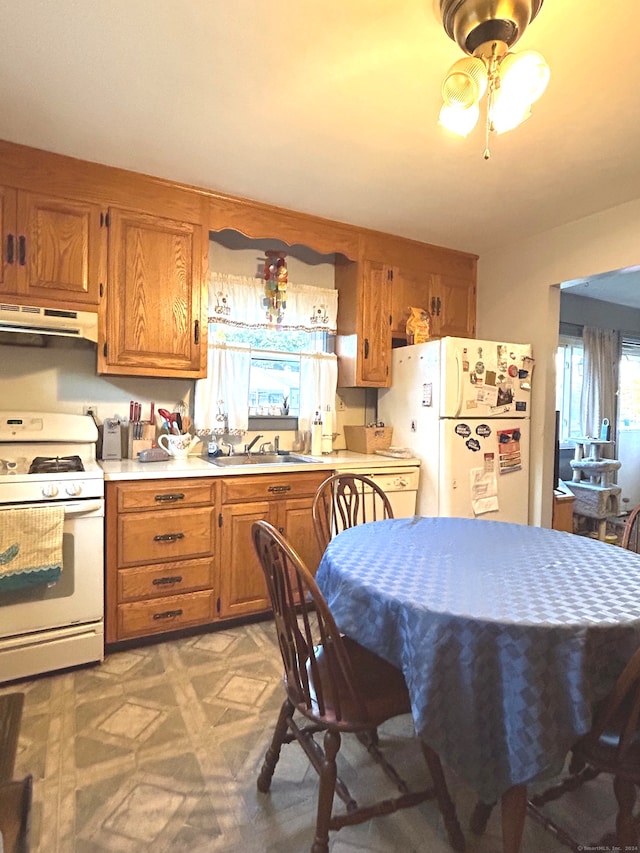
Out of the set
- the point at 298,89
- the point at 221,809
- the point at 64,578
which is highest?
the point at 298,89

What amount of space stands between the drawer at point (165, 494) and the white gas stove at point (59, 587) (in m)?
0.13

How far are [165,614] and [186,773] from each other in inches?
36.5

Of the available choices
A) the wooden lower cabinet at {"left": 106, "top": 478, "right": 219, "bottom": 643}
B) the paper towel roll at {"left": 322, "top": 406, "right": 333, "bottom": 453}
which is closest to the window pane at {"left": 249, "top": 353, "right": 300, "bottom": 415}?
the paper towel roll at {"left": 322, "top": 406, "right": 333, "bottom": 453}

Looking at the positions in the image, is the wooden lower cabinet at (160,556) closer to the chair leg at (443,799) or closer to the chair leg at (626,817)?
the chair leg at (443,799)

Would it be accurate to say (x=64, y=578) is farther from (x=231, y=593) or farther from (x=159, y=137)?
(x=159, y=137)

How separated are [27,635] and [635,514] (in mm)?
2542

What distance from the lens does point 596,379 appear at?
17.0 ft

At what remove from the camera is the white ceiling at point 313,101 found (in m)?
1.49

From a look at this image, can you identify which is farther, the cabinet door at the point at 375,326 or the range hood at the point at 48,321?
the cabinet door at the point at 375,326

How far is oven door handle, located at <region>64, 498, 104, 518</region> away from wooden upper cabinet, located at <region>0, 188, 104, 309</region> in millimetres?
1014

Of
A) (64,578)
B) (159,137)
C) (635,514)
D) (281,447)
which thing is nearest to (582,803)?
(635,514)

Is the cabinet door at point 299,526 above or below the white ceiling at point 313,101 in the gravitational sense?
below

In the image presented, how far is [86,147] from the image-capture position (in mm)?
2246

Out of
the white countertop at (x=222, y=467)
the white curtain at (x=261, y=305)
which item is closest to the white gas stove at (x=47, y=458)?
the white countertop at (x=222, y=467)
